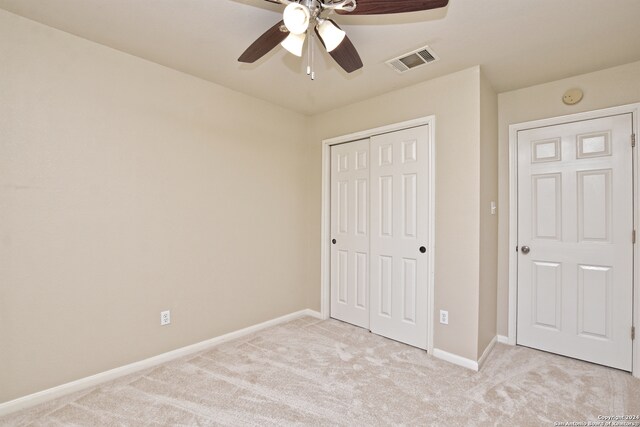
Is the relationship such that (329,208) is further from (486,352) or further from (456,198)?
(486,352)

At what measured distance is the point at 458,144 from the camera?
2586mm

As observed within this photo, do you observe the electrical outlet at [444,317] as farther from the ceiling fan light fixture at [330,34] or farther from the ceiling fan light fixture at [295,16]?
the ceiling fan light fixture at [295,16]

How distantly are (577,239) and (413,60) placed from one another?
2.11 m

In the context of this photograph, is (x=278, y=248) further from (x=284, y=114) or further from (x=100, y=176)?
(x=100, y=176)

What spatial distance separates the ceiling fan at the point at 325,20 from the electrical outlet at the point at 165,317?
2107 mm

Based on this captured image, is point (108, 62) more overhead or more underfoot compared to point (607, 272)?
more overhead

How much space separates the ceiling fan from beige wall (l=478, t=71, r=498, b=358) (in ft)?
4.77

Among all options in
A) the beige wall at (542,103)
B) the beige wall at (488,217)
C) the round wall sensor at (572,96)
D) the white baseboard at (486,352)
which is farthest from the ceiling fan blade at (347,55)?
the white baseboard at (486,352)

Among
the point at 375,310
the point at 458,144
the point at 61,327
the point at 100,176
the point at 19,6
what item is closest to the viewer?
the point at 19,6

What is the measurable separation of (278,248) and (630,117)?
3356 millimetres

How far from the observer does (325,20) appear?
1504 millimetres

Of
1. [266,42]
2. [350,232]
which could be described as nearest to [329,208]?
[350,232]

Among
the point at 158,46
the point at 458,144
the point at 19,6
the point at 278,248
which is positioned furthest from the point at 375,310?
the point at 19,6

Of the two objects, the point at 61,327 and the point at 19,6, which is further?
the point at 61,327
